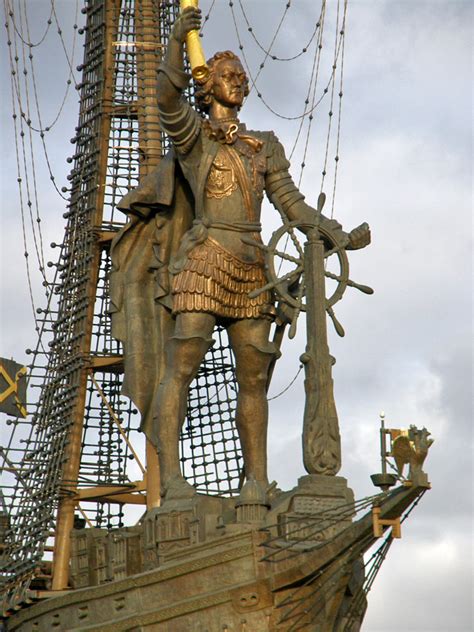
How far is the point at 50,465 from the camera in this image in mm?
18422

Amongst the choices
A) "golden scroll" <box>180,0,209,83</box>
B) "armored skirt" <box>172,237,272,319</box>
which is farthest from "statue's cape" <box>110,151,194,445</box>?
"golden scroll" <box>180,0,209,83</box>

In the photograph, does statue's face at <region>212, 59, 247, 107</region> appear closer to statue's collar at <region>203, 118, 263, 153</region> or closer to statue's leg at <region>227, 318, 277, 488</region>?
statue's collar at <region>203, 118, 263, 153</region>

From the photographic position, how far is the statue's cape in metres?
16.3

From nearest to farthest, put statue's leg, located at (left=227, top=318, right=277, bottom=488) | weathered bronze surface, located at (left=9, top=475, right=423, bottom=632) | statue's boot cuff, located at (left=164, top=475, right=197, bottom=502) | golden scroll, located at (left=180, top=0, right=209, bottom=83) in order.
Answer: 1. weathered bronze surface, located at (left=9, top=475, right=423, bottom=632)
2. golden scroll, located at (left=180, top=0, right=209, bottom=83)
3. statue's boot cuff, located at (left=164, top=475, right=197, bottom=502)
4. statue's leg, located at (left=227, top=318, right=277, bottom=488)

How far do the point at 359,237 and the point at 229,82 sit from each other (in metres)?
1.64

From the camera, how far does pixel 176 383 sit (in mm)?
15812

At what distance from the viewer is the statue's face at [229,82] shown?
631 inches

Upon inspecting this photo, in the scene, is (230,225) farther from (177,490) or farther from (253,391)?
(177,490)

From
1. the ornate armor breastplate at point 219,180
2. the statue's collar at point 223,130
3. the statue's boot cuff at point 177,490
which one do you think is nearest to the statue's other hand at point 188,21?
the statue's collar at point 223,130

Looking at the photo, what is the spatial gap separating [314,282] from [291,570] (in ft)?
7.53

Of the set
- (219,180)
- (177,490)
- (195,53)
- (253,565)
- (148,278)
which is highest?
(195,53)

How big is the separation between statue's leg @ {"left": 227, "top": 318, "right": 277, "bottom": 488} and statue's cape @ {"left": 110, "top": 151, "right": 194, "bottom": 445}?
0.73 metres

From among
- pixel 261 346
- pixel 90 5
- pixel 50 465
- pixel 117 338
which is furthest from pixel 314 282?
pixel 90 5

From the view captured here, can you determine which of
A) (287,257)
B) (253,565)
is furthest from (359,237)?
(253,565)
